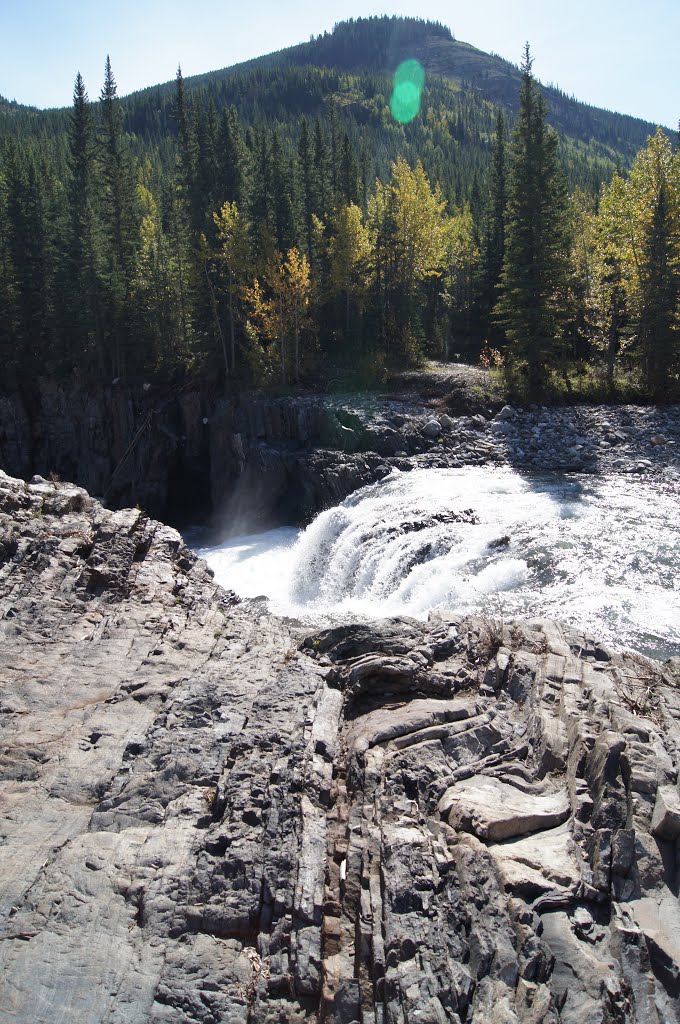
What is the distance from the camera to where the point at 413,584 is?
17.6m

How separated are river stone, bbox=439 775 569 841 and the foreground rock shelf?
21 mm

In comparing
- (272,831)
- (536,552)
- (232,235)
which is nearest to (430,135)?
(232,235)

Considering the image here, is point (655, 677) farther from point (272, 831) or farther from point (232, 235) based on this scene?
point (232, 235)

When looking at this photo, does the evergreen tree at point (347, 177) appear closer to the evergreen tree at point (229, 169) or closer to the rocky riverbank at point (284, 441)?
the evergreen tree at point (229, 169)

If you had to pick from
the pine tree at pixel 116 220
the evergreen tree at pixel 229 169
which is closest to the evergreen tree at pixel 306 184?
the evergreen tree at pixel 229 169

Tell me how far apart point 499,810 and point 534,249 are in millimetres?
29251

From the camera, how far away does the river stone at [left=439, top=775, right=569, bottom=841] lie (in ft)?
19.9

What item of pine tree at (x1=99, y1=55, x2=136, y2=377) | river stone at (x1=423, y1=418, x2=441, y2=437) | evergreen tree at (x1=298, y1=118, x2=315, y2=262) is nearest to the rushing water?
river stone at (x1=423, y1=418, x2=441, y2=437)

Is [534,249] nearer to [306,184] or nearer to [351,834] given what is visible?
[306,184]

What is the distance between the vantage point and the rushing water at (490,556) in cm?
1457

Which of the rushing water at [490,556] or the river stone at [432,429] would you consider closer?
the rushing water at [490,556]

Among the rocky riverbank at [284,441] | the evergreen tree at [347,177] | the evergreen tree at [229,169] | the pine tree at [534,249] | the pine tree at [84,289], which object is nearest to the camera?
the rocky riverbank at [284,441]

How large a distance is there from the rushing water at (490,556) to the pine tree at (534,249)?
346 inches

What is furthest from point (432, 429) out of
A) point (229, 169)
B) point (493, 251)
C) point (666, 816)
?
point (229, 169)
